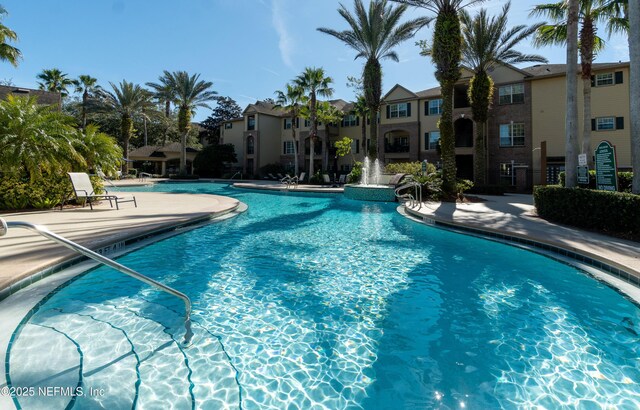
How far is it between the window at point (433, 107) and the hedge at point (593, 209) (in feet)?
74.3

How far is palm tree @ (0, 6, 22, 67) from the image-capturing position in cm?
1806

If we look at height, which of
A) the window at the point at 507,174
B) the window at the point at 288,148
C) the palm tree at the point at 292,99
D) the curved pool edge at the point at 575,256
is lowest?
the curved pool edge at the point at 575,256

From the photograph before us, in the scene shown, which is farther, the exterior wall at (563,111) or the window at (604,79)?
the window at (604,79)

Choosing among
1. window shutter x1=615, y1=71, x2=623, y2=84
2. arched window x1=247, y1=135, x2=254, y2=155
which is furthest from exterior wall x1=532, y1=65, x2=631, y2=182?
arched window x1=247, y1=135, x2=254, y2=155

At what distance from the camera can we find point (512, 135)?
27.5 m

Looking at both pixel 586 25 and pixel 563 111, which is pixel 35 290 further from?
pixel 563 111

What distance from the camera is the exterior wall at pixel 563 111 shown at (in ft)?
77.0

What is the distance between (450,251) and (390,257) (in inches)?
60.7

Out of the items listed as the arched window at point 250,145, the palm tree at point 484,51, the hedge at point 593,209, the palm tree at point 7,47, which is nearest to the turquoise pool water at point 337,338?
the hedge at point 593,209

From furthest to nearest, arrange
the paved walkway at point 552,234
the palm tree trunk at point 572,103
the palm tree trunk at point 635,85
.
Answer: the palm tree trunk at point 572,103
the palm tree trunk at point 635,85
the paved walkway at point 552,234

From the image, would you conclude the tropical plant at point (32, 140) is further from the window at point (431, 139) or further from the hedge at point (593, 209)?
the window at point (431, 139)

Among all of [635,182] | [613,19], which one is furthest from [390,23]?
Result: [635,182]

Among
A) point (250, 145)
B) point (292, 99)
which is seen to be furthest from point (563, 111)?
point (250, 145)

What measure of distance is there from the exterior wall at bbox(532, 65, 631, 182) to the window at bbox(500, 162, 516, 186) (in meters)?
→ 1.72
